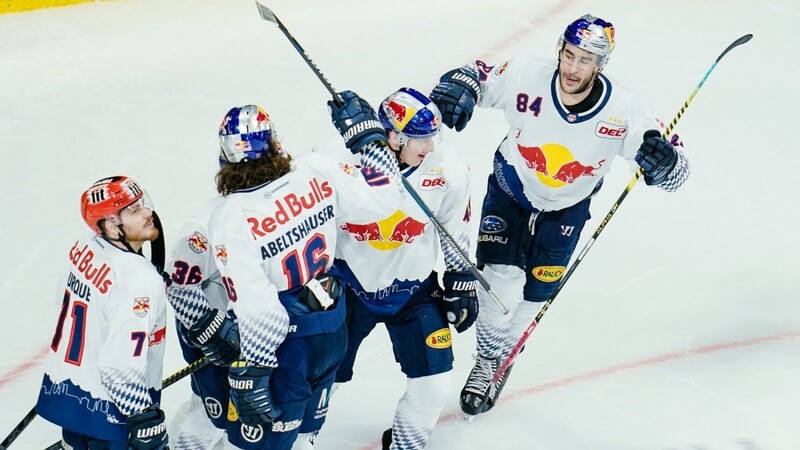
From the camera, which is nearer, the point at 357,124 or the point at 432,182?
the point at 357,124

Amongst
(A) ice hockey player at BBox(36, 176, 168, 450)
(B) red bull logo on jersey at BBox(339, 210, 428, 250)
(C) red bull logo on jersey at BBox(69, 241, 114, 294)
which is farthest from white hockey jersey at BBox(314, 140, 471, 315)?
(C) red bull logo on jersey at BBox(69, 241, 114, 294)

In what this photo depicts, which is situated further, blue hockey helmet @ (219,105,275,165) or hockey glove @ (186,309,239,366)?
hockey glove @ (186,309,239,366)

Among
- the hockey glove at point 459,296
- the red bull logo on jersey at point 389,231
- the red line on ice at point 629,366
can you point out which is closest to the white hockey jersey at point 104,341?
the red bull logo on jersey at point 389,231

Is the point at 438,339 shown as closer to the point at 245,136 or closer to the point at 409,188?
the point at 409,188

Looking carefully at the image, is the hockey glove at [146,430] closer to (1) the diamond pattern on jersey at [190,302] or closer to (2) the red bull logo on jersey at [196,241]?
(1) the diamond pattern on jersey at [190,302]

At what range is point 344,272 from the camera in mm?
3814

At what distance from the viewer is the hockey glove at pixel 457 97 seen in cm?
396

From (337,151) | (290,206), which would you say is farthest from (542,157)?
(290,206)

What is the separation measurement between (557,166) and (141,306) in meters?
1.63

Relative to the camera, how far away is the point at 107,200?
3117mm

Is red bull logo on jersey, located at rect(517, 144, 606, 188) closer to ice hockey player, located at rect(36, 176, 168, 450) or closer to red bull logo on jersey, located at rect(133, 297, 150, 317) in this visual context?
ice hockey player, located at rect(36, 176, 168, 450)

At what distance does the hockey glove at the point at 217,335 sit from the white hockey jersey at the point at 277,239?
0.18m

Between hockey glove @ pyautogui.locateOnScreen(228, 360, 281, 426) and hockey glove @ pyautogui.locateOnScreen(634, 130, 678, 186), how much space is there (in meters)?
1.44

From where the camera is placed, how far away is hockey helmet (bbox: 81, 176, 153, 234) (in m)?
3.11
